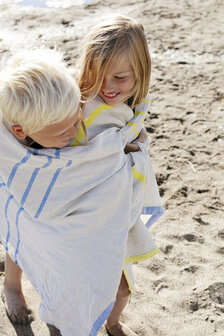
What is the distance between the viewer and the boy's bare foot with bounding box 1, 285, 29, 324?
2.30 m

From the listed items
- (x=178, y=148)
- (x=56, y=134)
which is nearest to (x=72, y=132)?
(x=56, y=134)

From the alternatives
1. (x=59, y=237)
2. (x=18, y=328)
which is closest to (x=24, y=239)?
(x=59, y=237)

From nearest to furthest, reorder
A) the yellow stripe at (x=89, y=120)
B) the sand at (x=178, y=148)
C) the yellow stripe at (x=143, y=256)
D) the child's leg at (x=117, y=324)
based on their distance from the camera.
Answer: the yellow stripe at (x=89, y=120) → the yellow stripe at (x=143, y=256) → the child's leg at (x=117, y=324) → the sand at (x=178, y=148)

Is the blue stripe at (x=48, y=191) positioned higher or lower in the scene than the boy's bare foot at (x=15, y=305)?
higher

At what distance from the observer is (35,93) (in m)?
1.54

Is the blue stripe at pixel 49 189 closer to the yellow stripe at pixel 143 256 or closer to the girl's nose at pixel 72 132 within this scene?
the girl's nose at pixel 72 132

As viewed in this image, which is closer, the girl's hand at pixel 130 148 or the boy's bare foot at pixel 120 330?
the girl's hand at pixel 130 148

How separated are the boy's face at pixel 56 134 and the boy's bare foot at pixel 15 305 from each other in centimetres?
102

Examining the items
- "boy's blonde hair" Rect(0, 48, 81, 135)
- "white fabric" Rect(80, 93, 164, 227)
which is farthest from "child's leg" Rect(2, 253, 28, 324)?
"boy's blonde hair" Rect(0, 48, 81, 135)

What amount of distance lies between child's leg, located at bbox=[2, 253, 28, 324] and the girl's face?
98cm

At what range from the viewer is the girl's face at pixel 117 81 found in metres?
1.84

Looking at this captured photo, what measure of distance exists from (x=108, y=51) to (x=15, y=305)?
136cm

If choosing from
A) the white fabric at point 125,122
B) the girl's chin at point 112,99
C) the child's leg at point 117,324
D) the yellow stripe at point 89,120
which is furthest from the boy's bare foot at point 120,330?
the girl's chin at point 112,99

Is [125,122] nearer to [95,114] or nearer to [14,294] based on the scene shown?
[95,114]
